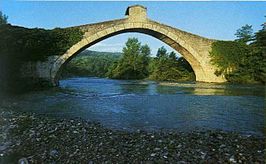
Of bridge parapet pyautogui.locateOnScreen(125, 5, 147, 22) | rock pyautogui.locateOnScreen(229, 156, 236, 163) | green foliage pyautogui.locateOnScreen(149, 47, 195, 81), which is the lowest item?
rock pyautogui.locateOnScreen(229, 156, 236, 163)

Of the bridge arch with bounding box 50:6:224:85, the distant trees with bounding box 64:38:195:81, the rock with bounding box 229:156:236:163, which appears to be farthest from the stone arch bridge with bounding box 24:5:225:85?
the rock with bounding box 229:156:236:163

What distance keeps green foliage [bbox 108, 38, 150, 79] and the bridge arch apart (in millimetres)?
14208

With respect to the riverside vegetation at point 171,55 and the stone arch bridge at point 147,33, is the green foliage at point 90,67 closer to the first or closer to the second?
the riverside vegetation at point 171,55

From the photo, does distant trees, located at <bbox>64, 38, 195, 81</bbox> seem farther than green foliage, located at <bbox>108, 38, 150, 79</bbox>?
No

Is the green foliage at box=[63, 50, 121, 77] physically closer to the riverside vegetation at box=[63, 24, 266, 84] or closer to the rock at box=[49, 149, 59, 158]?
the riverside vegetation at box=[63, 24, 266, 84]

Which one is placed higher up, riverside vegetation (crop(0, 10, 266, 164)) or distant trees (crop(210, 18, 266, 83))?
distant trees (crop(210, 18, 266, 83))

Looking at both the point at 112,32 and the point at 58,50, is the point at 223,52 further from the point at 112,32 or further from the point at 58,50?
the point at 58,50

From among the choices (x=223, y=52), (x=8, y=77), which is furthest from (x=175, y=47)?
(x=8, y=77)

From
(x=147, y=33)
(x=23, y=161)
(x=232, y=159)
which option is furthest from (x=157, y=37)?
(x=23, y=161)

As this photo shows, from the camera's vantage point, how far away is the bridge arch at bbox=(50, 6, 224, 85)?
22141mm

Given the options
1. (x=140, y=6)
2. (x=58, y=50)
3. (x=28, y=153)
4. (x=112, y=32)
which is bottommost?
(x=28, y=153)

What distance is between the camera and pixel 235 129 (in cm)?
568

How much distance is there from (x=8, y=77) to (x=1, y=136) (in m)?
8.84

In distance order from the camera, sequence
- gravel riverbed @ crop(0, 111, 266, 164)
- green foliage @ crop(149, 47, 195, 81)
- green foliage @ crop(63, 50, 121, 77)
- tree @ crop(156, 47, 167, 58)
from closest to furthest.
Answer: gravel riverbed @ crop(0, 111, 266, 164) → green foliage @ crop(149, 47, 195, 81) → tree @ crop(156, 47, 167, 58) → green foliage @ crop(63, 50, 121, 77)
